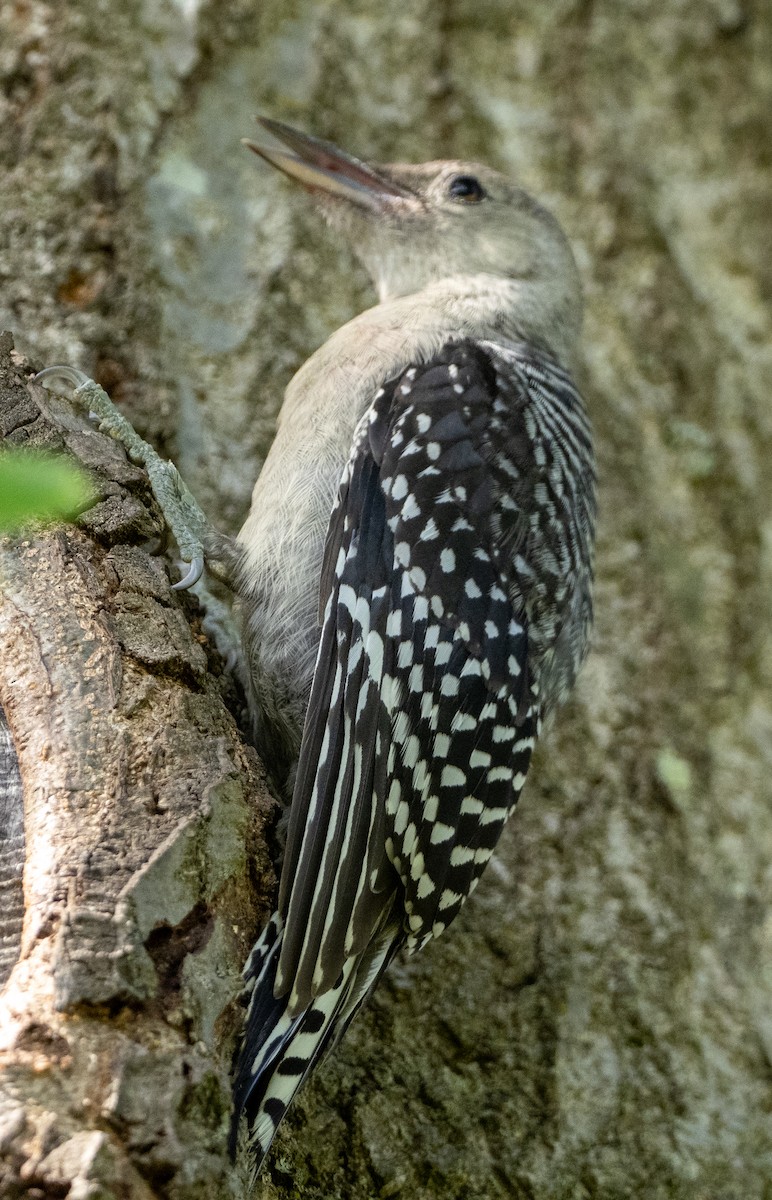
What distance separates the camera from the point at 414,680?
280 centimetres

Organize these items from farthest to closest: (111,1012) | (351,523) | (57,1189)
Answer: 1. (351,523)
2. (111,1012)
3. (57,1189)

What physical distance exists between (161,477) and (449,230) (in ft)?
5.32

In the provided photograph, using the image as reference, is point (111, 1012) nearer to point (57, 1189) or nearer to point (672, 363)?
point (57, 1189)

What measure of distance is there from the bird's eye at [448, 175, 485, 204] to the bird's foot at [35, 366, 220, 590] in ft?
5.11

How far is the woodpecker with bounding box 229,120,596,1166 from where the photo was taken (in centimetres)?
259

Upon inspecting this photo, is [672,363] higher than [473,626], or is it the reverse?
[672,363]

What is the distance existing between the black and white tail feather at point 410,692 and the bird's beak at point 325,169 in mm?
920

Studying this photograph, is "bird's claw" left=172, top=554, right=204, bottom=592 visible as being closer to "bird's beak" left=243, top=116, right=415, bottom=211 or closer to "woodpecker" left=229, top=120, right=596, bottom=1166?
"woodpecker" left=229, top=120, right=596, bottom=1166

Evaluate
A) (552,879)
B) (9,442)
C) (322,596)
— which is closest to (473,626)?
(322,596)

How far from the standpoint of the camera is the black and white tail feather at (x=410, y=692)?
8.32ft

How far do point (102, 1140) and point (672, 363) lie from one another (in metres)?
3.40

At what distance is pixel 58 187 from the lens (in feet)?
11.7

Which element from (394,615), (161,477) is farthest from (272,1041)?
(161,477)

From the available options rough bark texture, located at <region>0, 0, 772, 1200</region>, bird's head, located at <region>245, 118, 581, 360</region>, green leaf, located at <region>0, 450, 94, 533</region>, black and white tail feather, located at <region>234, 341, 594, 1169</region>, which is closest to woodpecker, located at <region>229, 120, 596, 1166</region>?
black and white tail feather, located at <region>234, 341, 594, 1169</region>
